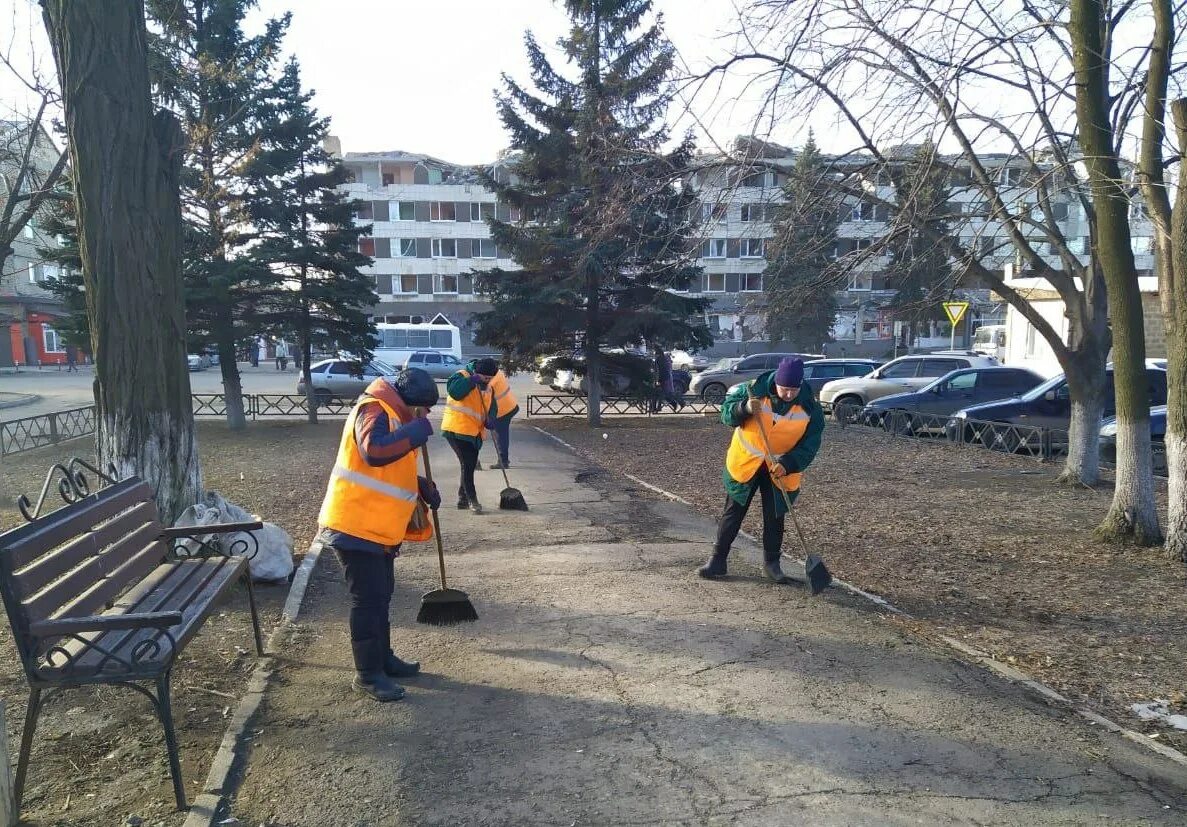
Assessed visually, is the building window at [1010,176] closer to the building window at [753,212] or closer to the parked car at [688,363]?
the building window at [753,212]

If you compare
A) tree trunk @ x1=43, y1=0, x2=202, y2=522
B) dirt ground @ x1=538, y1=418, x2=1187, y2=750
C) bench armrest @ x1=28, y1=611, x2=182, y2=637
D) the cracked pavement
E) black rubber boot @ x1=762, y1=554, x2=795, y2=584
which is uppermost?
tree trunk @ x1=43, y1=0, x2=202, y2=522

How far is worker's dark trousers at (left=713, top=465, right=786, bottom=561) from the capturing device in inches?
A: 235

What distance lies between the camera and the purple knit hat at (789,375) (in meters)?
5.61

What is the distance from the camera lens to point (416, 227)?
58781 mm

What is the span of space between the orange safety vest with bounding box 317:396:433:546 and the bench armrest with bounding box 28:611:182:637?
89 cm

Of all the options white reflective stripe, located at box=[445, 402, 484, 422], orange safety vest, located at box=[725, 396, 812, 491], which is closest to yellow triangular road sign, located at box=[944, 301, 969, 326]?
white reflective stripe, located at box=[445, 402, 484, 422]

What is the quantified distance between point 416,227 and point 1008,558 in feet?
183

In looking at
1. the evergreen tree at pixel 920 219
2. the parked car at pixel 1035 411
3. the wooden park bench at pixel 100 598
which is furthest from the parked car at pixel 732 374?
the wooden park bench at pixel 100 598

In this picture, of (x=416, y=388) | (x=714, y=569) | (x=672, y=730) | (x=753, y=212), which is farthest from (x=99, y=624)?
(x=753, y=212)

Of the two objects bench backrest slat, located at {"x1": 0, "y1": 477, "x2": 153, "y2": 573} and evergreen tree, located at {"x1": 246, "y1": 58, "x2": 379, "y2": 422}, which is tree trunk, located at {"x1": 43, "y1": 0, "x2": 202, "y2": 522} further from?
evergreen tree, located at {"x1": 246, "y1": 58, "x2": 379, "y2": 422}

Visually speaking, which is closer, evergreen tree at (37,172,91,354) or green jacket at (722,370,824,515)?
green jacket at (722,370,824,515)

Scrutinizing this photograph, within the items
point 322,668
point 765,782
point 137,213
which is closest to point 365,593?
point 322,668

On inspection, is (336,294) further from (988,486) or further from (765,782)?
(765,782)

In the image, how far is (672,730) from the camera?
3725 millimetres
